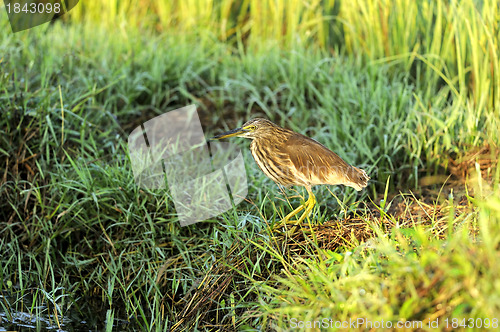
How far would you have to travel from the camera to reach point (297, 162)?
2986mm

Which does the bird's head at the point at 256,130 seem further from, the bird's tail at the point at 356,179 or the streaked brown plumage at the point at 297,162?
the bird's tail at the point at 356,179

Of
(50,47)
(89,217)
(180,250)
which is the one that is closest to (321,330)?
(180,250)

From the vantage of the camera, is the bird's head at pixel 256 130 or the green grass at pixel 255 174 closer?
the green grass at pixel 255 174

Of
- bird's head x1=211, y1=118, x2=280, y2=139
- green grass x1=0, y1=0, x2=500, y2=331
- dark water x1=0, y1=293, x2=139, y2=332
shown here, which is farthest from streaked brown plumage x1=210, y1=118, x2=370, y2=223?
dark water x1=0, y1=293, x2=139, y2=332

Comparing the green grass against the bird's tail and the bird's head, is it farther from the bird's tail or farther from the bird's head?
the bird's head

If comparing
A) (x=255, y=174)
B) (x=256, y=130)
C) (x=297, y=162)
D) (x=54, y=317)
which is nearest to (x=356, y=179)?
(x=297, y=162)

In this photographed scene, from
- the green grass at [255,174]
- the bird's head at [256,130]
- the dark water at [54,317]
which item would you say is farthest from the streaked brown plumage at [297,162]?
the dark water at [54,317]

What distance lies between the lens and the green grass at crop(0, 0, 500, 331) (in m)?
2.35

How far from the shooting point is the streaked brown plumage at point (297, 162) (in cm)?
294

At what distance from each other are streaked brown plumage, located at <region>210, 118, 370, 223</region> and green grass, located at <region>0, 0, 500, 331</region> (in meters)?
0.17

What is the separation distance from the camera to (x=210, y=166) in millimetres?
4016

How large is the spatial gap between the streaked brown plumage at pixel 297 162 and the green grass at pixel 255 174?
167 mm

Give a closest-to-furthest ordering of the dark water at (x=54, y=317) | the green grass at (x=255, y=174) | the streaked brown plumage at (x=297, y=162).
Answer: the green grass at (x=255, y=174), the streaked brown plumage at (x=297, y=162), the dark water at (x=54, y=317)

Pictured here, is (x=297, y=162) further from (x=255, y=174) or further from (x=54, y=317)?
(x=54, y=317)
